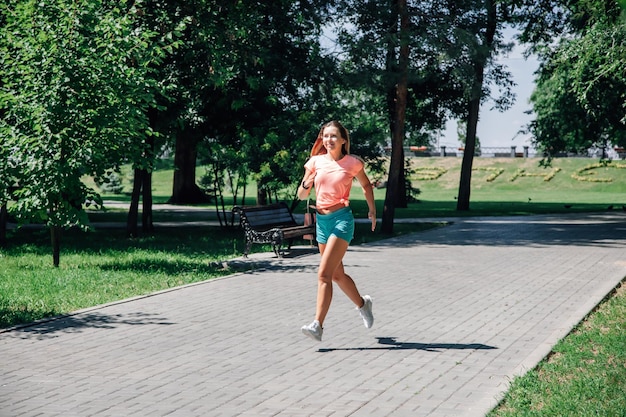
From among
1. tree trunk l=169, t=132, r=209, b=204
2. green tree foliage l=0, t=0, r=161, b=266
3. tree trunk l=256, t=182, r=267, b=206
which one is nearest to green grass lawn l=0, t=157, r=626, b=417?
tree trunk l=256, t=182, r=267, b=206

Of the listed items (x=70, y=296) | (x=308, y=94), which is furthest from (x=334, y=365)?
(x=308, y=94)

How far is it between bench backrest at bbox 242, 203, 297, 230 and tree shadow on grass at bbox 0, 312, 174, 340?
6.85m

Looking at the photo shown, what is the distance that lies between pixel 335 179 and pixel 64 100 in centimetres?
694

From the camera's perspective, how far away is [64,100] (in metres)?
13.4

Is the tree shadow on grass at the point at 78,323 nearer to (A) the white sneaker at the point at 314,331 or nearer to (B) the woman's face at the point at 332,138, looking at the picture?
(A) the white sneaker at the point at 314,331

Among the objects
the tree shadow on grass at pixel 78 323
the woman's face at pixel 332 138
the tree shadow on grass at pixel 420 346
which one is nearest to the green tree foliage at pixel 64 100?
the tree shadow on grass at pixel 78 323

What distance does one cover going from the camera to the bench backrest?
1664 centimetres

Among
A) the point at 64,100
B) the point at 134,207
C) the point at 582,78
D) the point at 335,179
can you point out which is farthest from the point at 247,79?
the point at 335,179

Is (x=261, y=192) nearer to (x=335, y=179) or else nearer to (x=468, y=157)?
(x=335, y=179)

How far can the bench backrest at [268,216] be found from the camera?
1664 cm

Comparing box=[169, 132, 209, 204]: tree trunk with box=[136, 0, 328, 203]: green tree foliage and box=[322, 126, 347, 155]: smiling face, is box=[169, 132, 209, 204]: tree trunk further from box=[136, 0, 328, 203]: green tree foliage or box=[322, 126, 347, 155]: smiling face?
box=[322, 126, 347, 155]: smiling face

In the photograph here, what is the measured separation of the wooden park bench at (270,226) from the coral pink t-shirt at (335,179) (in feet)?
25.3

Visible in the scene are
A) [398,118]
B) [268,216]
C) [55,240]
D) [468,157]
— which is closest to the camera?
[55,240]

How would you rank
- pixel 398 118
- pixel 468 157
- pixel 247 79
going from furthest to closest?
pixel 468 157 → pixel 398 118 → pixel 247 79
